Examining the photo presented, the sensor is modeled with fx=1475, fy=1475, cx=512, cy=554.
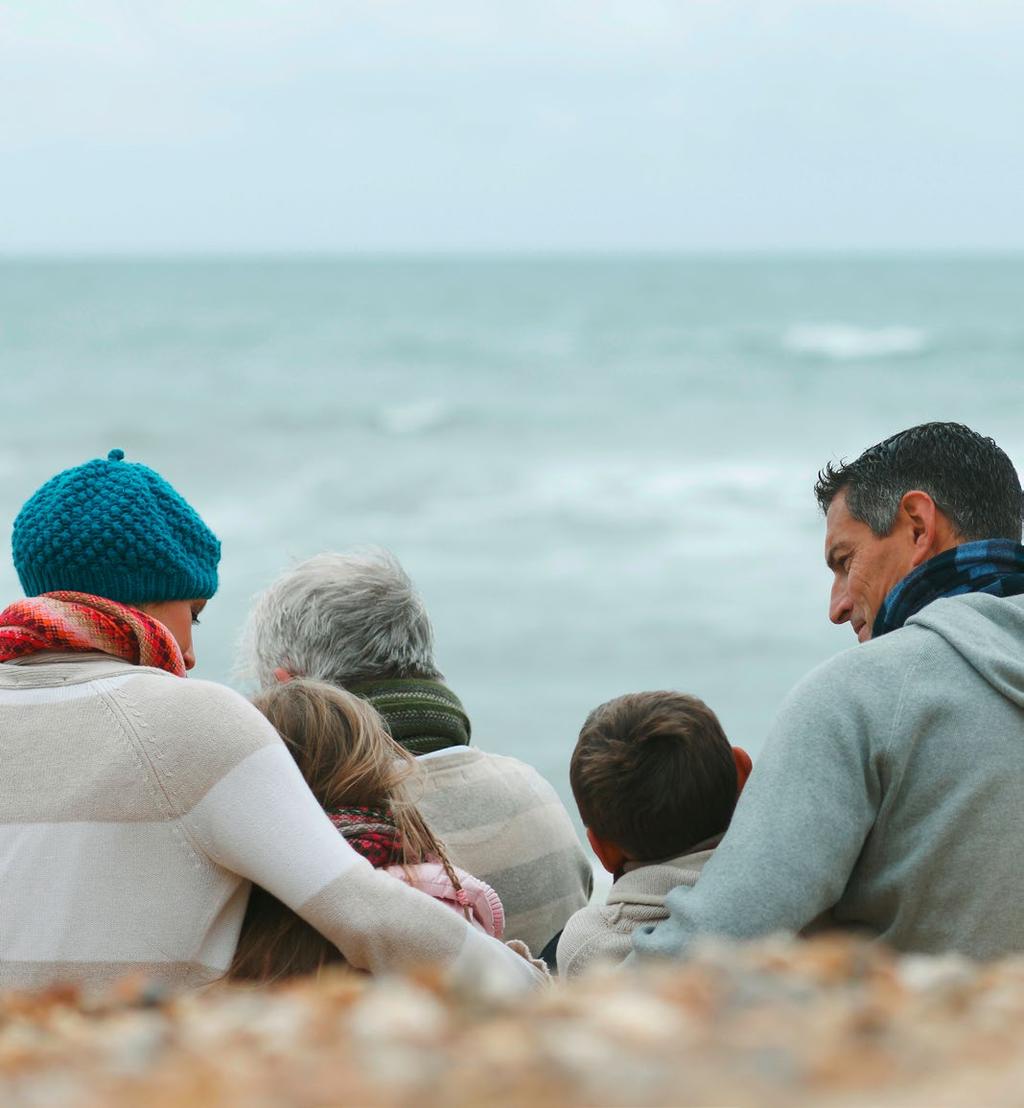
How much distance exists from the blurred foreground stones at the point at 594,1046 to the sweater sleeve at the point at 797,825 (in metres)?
0.67

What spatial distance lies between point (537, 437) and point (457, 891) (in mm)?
20591

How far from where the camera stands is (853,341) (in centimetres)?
3425

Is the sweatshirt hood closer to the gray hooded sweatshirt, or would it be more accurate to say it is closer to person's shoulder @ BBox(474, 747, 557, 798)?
the gray hooded sweatshirt

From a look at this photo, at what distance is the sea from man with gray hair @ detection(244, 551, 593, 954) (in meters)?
0.22

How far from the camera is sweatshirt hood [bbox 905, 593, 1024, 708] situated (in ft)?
6.53

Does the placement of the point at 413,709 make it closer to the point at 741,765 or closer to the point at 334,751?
the point at 334,751

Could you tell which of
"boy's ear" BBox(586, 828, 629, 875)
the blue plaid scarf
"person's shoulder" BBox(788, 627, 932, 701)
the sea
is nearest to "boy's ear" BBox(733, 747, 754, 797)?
"boy's ear" BBox(586, 828, 629, 875)

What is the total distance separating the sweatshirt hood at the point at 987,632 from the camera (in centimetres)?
199

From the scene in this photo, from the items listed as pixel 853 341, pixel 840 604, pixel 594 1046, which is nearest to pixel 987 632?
pixel 840 604

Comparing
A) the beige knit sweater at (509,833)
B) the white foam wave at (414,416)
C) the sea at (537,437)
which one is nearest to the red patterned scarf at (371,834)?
the beige knit sweater at (509,833)

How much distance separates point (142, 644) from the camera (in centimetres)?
208

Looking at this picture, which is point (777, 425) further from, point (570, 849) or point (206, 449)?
point (570, 849)

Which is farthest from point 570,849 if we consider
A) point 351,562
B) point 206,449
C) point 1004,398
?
point 1004,398

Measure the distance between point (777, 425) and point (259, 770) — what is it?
22157 mm
